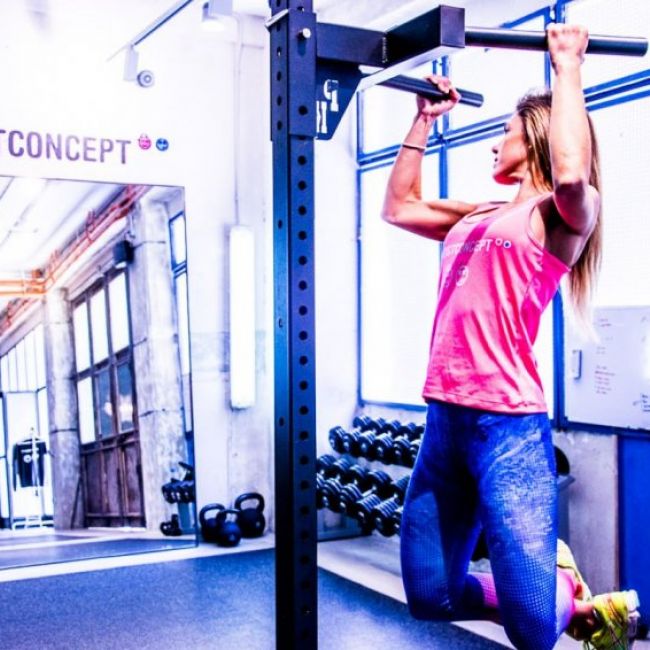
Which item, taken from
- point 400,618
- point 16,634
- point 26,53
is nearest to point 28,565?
point 16,634

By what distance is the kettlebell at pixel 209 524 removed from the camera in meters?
5.16

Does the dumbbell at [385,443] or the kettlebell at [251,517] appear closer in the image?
the dumbbell at [385,443]

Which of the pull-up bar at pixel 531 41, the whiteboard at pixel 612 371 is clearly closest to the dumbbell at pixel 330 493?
the whiteboard at pixel 612 371

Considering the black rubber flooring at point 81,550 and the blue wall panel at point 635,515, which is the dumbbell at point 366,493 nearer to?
the black rubber flooring at point 81,550

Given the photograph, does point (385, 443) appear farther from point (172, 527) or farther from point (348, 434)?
point (172, 527)

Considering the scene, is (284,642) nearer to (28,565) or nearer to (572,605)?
(572,605)

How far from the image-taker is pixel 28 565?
4.77 meters

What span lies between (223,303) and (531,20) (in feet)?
Result: 7.60

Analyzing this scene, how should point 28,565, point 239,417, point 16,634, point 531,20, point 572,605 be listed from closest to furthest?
1. point 572,605
2. point 16,634
3. point 531,20
4. point 28,565
5. point 239,417

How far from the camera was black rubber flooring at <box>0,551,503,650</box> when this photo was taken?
349 centimetres

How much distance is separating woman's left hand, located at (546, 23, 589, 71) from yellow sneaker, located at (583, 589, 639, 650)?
1.23 metres

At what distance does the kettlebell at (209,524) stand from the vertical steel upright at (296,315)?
11.4 ft

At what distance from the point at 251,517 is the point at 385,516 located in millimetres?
1167

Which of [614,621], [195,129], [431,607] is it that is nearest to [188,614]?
[431,607]
